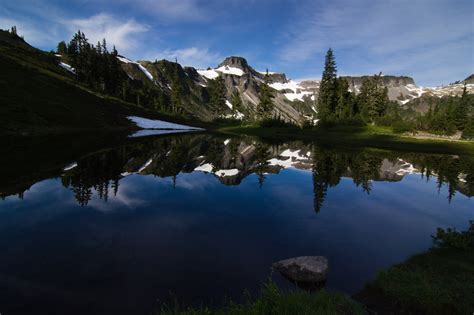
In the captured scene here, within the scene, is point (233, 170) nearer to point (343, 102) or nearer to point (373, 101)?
point (373, 101)

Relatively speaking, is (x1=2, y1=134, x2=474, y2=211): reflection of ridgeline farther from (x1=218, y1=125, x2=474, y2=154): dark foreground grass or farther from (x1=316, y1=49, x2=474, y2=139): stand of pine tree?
(x1=316, y1=49, x2=474, y2=139): stand of pine tree

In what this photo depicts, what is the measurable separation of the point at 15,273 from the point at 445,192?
29597 mm

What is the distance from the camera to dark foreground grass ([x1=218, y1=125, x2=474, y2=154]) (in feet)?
192

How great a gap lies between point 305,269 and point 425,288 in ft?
11.4

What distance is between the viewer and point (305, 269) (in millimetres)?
9383

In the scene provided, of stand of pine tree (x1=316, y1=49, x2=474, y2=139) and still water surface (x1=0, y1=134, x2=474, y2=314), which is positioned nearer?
still water surface (x1=0, y1=134, x2=474, y2=314)

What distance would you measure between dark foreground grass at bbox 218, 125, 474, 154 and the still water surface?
3446 cm

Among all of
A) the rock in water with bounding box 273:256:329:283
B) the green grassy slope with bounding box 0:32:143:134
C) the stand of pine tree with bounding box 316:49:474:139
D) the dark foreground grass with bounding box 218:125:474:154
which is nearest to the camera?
the rock in water with bounding box 273:256:329:283

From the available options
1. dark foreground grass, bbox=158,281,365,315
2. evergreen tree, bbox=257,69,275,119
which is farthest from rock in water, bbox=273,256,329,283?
evergreen tree, bbox=257,69,275,119

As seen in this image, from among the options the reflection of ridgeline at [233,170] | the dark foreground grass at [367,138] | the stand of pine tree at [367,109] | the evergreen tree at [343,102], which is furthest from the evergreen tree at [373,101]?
the reflection of ridgeline at [233,170]

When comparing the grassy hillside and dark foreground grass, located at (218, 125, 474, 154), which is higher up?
the grassy hillside

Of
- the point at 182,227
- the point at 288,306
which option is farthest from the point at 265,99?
the point at 288,306

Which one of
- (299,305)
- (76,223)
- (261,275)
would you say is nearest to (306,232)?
(261,275)

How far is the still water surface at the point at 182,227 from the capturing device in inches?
336
